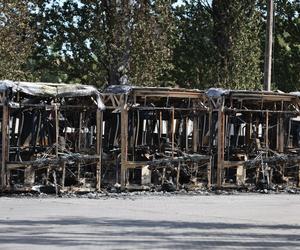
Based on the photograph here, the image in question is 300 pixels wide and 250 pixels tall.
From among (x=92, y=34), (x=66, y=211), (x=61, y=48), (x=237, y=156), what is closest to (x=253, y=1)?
(x=92, y=34)

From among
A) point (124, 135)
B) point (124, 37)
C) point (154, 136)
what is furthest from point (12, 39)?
point (124, 135)

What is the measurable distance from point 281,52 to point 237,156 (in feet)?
71.4

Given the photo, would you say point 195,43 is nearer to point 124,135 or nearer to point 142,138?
point 142,138

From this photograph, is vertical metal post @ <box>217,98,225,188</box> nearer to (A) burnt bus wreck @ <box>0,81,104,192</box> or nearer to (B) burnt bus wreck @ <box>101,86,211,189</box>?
(B) burnt bus wreck @ <box>101,86,211,189</box>

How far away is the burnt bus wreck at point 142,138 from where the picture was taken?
687 inches

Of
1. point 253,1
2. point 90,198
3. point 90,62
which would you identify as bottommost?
point 90,198

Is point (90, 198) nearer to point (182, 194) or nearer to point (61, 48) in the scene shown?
point (182, 194)

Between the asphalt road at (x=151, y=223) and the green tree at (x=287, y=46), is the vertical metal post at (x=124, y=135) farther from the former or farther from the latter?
the green tree at (x=287, y=46)

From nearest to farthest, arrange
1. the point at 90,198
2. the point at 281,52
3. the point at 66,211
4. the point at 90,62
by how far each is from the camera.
Answer: the point at 66,211, the point at 90,198, the point at 90,62, the point at 281,52

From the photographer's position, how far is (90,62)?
32156mm

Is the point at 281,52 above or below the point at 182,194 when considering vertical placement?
above

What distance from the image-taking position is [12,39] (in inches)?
1051

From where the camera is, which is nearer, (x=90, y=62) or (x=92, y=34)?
(x=92, y=34)

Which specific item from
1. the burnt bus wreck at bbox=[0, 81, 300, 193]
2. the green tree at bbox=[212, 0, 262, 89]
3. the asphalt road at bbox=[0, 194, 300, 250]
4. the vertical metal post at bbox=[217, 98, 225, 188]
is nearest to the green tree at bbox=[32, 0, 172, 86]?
the green tree at bbox=[212, 0, 262, 89]
